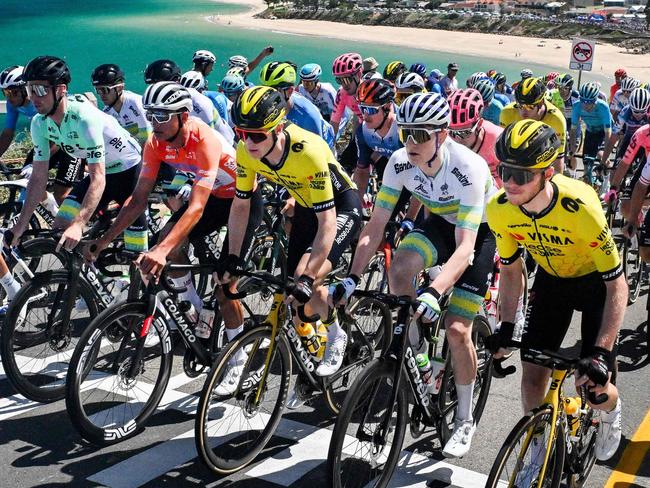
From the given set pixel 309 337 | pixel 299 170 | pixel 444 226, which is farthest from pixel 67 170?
pixel 444 226

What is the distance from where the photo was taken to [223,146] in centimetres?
705

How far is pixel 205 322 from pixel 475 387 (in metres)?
2.15

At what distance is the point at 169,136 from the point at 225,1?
19349 cm

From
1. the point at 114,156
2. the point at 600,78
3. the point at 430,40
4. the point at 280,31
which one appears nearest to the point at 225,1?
the point at 280,31

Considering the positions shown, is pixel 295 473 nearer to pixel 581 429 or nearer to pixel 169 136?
pixel 581 429

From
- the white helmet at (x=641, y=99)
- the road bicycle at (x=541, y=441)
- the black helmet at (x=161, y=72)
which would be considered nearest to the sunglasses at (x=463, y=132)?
the road bicycle at (x=541, y=441)

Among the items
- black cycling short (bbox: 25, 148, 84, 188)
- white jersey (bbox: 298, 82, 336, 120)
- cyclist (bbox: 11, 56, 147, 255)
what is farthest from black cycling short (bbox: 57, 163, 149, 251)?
white jersey (bbox: 298, 82, 336, 120)

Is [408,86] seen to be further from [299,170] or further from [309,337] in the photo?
[309,337]

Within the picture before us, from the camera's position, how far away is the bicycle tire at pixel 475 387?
18.5 ft

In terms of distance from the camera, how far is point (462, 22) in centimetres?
12400

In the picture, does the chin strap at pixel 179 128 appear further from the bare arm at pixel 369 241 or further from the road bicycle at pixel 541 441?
the road bicycle at pixel 541 441

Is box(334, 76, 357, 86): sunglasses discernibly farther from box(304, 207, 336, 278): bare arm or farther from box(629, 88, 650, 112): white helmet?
box(304, 207, 336, 278): bare arm

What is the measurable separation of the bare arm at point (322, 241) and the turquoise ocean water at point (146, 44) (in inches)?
2079

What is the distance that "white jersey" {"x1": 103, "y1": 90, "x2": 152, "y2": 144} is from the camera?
962 centimetres
